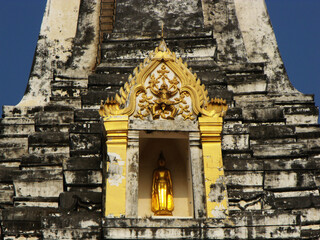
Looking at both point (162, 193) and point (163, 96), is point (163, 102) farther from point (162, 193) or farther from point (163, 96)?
point (162, 193)

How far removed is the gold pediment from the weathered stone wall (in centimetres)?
73

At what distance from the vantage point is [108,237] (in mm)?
8852

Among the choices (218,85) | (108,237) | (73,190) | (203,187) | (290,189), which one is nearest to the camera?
(108,237)

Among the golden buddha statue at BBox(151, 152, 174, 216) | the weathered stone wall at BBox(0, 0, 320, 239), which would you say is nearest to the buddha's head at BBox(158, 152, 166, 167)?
the golden buddha statue at BBox(151, 152, 174, 216)

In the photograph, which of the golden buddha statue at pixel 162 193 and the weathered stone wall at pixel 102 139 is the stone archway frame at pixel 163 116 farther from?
the golden buddha statue at pixel 162 193

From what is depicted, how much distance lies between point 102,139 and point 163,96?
3.43 feet

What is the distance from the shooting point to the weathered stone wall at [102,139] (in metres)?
9.21

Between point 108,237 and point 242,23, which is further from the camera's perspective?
point 242,23

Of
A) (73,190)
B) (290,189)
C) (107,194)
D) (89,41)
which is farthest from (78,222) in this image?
(89,41)

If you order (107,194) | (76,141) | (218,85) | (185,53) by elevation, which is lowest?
(107,194)

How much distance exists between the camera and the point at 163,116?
995 centimetres

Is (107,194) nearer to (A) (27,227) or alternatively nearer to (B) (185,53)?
(A) (27,227)

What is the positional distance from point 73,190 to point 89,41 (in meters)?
5.64

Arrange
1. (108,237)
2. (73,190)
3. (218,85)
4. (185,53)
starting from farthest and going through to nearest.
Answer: (185,53), (218,85), (73,190), (108,237)
